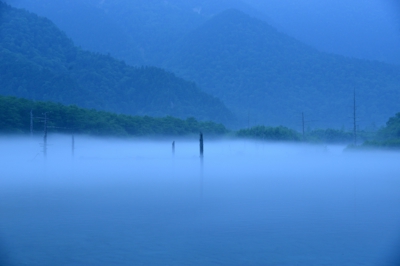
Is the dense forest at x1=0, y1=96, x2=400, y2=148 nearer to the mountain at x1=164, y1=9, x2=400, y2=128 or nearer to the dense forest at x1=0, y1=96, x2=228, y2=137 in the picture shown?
the dense forest at x1=0, y1=96, x2=228, y2=137

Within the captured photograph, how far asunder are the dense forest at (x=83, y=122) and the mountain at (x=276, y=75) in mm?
30922

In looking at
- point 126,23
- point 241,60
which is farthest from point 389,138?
point 126,23

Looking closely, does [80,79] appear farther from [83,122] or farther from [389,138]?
[389,138]

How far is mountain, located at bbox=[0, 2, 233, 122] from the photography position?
9531 centimetres

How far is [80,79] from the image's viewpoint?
105 m

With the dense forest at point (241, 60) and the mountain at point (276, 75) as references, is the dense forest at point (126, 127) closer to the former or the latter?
the dense forest at point (241, 60)

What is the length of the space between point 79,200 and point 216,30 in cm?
13245

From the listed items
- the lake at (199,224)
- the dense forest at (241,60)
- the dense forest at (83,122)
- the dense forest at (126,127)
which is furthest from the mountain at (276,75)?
the lake at (199,224)

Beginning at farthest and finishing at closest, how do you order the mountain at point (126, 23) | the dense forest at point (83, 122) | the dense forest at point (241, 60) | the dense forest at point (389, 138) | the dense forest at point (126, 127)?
the mountain at point (126, 23) → the dense forest at point (241, 60) → the dense forest at point (83, 122) → the dense forest at point (126, 127) → the dense forest at point (389, 138)

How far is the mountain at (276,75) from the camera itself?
379ft

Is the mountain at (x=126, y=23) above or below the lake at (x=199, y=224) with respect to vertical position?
above

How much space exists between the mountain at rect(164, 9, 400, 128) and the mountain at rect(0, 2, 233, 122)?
13.5 metres

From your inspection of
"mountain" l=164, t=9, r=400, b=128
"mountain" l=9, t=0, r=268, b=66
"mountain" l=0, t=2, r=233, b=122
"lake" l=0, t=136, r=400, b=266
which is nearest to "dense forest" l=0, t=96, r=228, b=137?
"mountain" l=0, t=2, r=233, b=122

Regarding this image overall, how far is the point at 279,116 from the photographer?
115 m
